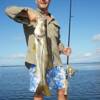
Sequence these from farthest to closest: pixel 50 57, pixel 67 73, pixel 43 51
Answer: pixel 67 73 → pixel 50 57 → pixel 43 51

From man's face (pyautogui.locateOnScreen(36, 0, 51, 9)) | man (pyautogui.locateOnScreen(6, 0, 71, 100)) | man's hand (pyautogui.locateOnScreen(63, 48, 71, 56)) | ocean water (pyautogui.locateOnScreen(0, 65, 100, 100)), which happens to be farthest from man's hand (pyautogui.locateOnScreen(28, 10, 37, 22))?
ocean water (pyautogui.locateOnScreen(0, 65, 100, 100))

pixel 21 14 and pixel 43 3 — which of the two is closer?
pixel 21 14

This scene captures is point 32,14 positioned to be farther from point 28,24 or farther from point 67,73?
point 67,73

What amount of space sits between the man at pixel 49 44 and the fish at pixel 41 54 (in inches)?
11.1

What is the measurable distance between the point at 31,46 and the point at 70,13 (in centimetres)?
221

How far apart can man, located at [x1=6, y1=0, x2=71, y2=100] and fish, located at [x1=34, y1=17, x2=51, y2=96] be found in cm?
28

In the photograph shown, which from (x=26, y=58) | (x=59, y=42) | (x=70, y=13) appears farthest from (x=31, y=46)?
(x=70, y=13)

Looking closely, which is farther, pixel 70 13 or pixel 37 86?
pixel 70 13

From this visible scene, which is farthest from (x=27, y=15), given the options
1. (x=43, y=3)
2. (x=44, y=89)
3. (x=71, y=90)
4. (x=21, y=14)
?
(x=71, y=90)

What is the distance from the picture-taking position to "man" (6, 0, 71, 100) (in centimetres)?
721

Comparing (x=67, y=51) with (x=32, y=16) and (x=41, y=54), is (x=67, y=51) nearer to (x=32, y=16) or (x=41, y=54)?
(x=41, y=54)

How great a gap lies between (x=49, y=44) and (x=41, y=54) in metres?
0.57

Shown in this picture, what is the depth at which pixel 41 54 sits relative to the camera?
6.89m

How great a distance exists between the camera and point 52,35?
751 cm
